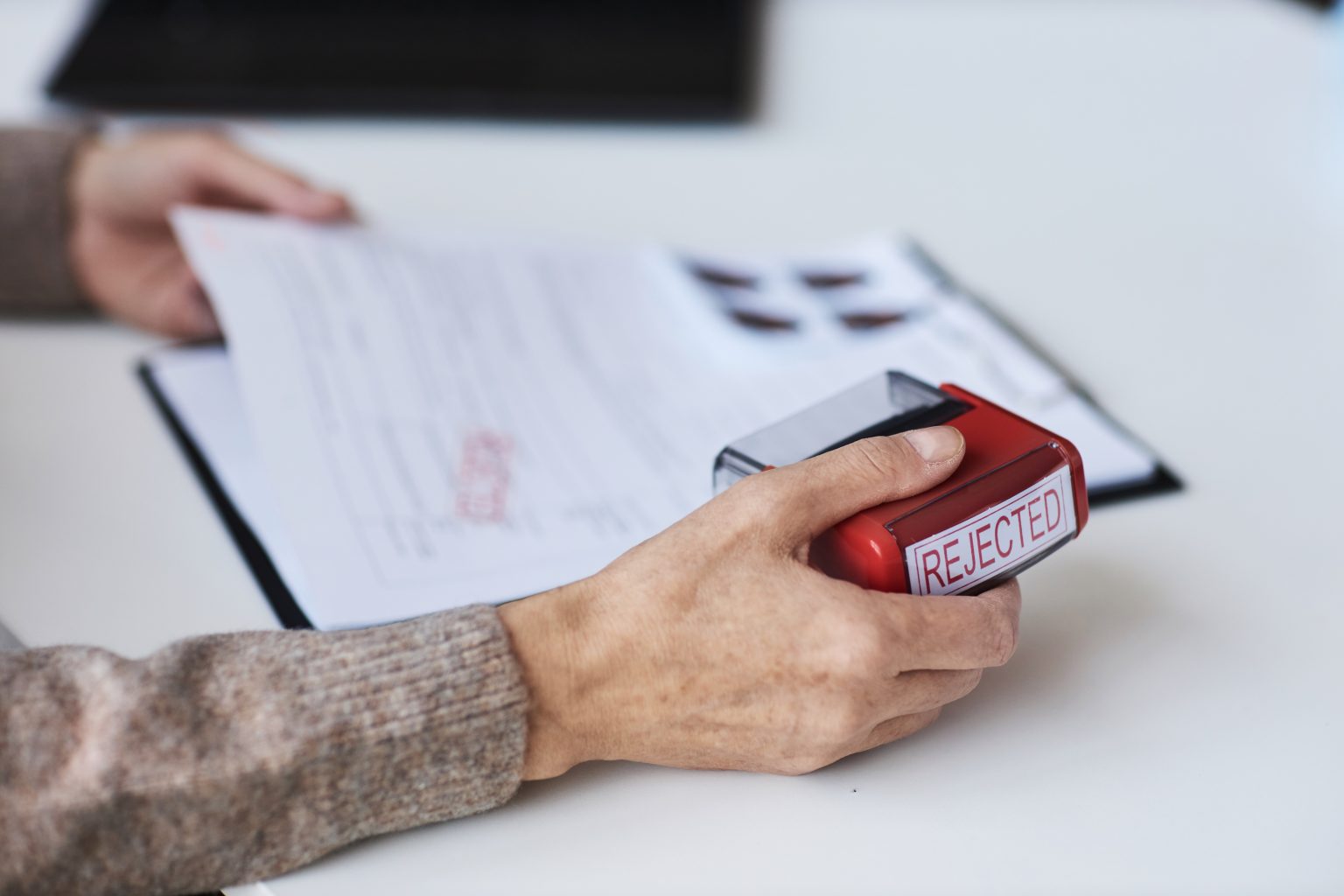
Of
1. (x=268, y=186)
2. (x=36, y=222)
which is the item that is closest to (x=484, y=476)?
(x=268, y=186)

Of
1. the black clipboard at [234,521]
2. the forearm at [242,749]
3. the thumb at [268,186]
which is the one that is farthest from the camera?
the thumb at [268,186]

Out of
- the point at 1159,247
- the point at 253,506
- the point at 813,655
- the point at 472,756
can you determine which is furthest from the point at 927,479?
the point at 1159,247

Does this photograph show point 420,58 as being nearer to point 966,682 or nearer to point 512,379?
point 512,379

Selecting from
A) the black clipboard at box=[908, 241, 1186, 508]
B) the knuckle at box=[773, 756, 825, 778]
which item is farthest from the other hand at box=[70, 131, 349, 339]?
the knuckle at box=[773, 756, 825, 778]

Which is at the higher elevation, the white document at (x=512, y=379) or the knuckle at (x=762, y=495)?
the knuckle at (x=762, y=495)

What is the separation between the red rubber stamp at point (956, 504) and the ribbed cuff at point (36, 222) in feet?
1.95

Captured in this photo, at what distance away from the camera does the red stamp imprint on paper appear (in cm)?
67

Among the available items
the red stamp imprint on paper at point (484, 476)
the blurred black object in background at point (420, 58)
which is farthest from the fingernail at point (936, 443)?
the blurred black object in background at point (420, 58)

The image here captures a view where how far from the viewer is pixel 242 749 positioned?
0.47 m

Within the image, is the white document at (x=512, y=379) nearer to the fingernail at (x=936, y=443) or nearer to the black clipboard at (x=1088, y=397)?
the black clipboard at (x=1088, y=397)

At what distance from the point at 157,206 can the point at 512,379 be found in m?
0.34

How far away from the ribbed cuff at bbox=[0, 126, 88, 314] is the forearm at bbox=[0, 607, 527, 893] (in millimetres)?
486

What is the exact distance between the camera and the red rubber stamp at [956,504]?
503mm

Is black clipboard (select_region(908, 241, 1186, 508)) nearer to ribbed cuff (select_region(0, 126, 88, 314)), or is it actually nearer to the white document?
the white document
